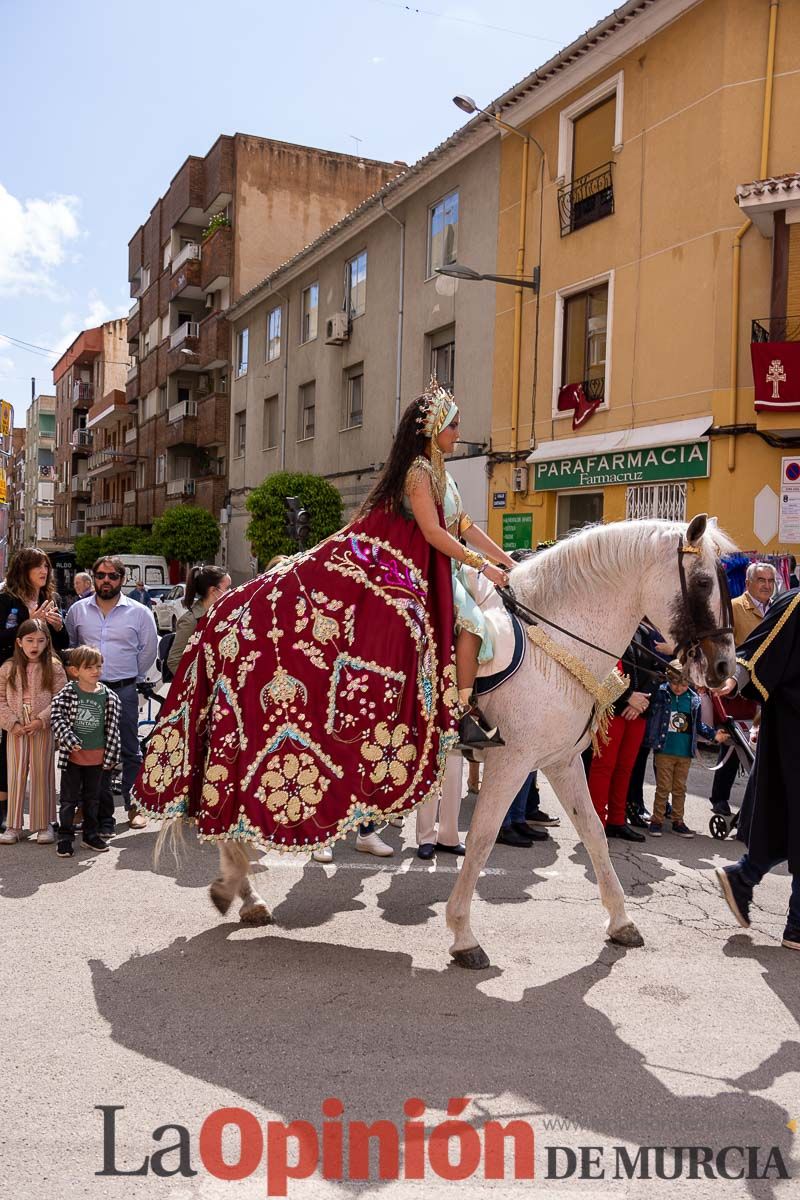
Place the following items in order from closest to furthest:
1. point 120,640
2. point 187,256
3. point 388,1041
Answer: point 388,1041 < point 120,640 < point 187,256

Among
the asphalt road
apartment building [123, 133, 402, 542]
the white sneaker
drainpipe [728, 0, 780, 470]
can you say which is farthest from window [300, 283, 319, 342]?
the asphalt road

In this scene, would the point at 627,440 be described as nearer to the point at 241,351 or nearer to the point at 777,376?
the point at 777,376

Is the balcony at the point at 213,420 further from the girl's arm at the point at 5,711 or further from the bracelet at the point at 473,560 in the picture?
the bracelet at the point at 473,560

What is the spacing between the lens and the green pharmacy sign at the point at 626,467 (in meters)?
14.0

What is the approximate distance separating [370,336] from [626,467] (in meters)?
10.1

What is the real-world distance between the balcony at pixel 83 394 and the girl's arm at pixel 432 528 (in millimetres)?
62098

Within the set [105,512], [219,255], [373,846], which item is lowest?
[373,846]

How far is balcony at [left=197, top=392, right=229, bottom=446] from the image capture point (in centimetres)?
3269

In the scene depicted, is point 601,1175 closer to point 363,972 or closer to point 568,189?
point 363,972

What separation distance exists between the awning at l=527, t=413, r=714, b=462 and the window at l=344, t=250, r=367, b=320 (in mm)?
8870

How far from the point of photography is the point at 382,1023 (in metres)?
3.79

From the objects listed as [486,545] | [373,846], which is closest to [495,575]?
[486,545]

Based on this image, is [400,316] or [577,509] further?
[400,316]

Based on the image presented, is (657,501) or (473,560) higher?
(657,501)
